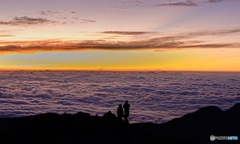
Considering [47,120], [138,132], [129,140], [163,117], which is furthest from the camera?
[163,117]

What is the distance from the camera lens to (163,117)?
3019 inches

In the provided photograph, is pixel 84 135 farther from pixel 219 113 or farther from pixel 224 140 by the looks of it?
pixel 219 113

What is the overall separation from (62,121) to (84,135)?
3291 mm

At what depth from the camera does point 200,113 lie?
44.3 metres

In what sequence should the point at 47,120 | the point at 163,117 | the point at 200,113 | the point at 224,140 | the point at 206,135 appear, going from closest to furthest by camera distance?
the point at 47,120 < the point at 224,140 < the point at 206,135 < the point at 200,113 < the point at 163,117

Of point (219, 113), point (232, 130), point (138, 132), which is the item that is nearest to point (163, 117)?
point (219, 113)

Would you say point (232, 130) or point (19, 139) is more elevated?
point (19, 139)

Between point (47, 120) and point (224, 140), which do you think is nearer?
point (47, 120)

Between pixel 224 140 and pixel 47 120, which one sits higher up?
pixel 47 120

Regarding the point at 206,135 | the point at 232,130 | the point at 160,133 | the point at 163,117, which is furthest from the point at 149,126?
the point at 163,117

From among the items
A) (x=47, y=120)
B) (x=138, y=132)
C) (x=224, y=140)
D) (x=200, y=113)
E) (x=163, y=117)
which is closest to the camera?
(x=138, y=132)

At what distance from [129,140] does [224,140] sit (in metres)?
17.1

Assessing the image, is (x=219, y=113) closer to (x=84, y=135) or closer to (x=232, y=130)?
(x=232, y=130)

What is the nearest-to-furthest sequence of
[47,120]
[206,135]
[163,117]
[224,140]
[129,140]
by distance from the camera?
1. [129,140]
2. [47,120]
3. [224,140]
4. [206,135]
5. [163,117]
